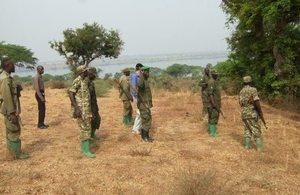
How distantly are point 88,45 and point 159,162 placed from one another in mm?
26487

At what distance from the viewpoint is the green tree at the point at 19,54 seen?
44812 millimetres

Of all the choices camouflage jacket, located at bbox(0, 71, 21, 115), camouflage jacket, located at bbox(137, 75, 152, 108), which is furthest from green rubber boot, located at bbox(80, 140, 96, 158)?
camouflage jacket, located at bbox(137, 75, 152, 108)

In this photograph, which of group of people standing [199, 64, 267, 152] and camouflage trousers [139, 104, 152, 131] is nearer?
group of people standing [199, 64, 267, 152]

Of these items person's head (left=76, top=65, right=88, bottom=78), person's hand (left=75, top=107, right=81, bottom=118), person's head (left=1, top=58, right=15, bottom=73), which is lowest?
person's hand (left=75, top=107, right=81, bottom=118)

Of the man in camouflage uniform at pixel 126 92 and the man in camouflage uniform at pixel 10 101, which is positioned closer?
the man in camouflage uniform at pixel 10 101

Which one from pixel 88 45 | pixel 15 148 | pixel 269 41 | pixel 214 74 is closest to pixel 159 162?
pixel 15 148

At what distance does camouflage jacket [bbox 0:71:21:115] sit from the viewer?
795 centimetres

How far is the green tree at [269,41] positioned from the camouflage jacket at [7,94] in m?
9.45

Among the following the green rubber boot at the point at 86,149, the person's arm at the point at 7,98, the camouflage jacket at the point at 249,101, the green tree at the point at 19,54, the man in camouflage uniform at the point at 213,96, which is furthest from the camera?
the green tree at the point at 19,54

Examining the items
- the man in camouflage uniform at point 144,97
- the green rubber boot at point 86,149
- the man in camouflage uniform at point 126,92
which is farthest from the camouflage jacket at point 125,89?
the green rubber boot at point 86,149

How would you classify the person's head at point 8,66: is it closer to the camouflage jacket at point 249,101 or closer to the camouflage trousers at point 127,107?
the camouflage trousers at point 127,107

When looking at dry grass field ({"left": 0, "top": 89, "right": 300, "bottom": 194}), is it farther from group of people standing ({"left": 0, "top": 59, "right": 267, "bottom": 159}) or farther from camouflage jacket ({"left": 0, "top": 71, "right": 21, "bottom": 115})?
camouflage jacket ({"left": 0, "top": 71, "right": 21, "bottom": 115})

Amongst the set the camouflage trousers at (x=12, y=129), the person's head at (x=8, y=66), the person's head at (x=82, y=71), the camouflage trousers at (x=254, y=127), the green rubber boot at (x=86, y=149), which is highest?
the person's head at (x=8, y=66)

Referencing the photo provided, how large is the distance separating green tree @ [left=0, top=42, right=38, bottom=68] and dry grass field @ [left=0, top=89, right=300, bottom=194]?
34029mm
